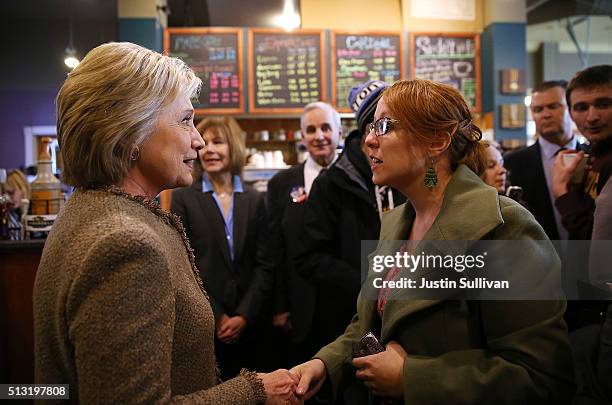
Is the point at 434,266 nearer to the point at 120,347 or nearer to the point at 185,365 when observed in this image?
the point at 185,365

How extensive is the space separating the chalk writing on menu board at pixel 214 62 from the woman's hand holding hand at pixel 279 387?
3.92 m

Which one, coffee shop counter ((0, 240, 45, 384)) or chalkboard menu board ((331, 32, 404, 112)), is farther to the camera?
chalkboard menu board ((331, 32, 404, 112))

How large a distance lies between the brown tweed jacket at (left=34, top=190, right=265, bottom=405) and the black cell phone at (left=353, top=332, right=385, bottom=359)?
0.38 meters

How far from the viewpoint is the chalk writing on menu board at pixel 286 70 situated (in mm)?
4969

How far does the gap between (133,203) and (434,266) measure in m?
0.75

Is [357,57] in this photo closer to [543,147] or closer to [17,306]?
[543,147]

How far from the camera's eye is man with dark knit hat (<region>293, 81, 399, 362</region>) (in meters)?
2.18

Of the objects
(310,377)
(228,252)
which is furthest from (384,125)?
(228,252)

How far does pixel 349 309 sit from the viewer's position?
2256mm

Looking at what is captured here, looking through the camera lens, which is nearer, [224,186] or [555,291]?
[555,291]

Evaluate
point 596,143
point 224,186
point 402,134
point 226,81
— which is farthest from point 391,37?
point 402,134

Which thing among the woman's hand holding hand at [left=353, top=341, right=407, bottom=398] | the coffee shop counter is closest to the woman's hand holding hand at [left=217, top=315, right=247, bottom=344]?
the coffee shop counter

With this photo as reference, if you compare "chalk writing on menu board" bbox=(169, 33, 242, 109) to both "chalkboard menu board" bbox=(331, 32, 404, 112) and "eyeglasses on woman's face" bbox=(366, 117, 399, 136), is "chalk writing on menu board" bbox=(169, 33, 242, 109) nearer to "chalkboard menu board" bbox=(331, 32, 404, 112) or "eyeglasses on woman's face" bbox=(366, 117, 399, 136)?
"chalkboard menu board" bbox=(331, 32, 404, 112)

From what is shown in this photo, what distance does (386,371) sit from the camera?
127 centimetres
